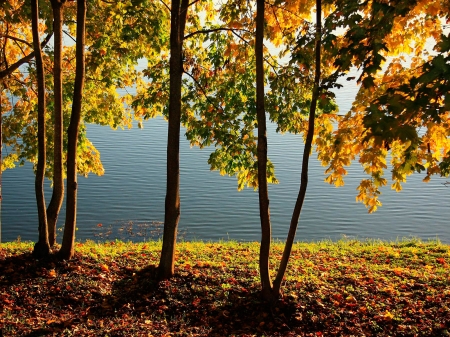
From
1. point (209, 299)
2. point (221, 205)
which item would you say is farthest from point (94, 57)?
point (221, 205)

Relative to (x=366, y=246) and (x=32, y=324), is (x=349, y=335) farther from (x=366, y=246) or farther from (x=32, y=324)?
(x=366, y=246)

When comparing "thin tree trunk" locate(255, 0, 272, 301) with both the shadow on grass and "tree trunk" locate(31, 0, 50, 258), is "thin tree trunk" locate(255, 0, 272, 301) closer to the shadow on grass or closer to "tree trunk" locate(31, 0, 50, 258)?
the shadow on grass

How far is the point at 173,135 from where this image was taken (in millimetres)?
7633

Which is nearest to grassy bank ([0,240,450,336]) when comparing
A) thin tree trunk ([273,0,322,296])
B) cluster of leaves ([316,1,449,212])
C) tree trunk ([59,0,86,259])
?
tree trunk ([59,0,86,259])

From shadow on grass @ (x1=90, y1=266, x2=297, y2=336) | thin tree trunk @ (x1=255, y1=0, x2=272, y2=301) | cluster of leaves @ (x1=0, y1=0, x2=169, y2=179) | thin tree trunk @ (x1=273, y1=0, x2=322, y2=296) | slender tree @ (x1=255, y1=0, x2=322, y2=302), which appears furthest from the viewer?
cluster of leaves @ (x1=0, y1=0, x2=169, y2=179)

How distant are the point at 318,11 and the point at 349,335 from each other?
4471 millimetres

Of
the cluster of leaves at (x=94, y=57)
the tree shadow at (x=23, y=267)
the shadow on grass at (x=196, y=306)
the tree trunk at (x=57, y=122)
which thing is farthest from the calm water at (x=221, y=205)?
the shadow on grass at (x=196, y=306)

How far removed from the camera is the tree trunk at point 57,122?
26.2ft

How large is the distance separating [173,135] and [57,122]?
236 cm

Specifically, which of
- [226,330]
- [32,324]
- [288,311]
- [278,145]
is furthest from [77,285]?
[278,145]

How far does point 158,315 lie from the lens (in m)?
6.51

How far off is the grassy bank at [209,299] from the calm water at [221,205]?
8.16m

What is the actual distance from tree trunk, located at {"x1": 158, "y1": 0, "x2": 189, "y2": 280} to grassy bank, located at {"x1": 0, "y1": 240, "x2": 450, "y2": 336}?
46 cm

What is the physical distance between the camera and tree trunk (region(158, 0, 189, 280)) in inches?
295
